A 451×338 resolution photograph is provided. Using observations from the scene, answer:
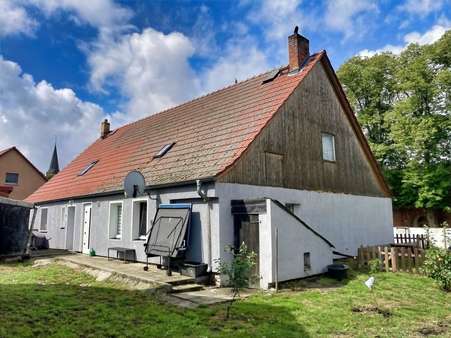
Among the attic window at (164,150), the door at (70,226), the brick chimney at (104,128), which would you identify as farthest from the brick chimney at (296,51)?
the brick chimney at (104,128)

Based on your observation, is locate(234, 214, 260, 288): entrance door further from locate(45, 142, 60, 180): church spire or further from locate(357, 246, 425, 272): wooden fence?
locate(45, 142, 60, 180): church spire

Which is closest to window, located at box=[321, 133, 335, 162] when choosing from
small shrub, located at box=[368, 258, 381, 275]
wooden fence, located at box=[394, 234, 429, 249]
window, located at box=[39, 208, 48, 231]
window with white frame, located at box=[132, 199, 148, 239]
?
small shrub, located at box=[368, 258, 381, 275]

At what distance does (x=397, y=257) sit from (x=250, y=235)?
5.89 m

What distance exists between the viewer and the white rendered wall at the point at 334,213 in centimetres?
1089

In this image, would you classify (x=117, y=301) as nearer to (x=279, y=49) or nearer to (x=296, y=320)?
(x=296, y=320)

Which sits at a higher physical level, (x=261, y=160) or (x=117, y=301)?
(x=261, y=160)

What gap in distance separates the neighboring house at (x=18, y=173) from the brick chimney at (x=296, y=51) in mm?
36875

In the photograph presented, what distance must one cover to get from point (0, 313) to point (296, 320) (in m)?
5.93

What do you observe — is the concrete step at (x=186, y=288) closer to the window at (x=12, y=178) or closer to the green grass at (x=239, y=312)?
the green grass at (x=239, y=312)

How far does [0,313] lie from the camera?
6.99 meters

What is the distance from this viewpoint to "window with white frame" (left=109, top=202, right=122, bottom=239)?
15.4m

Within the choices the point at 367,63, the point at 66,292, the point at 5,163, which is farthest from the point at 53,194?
the point at 367,63

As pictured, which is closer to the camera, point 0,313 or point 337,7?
point 0,313

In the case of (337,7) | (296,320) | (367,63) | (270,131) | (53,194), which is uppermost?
(367,63)
